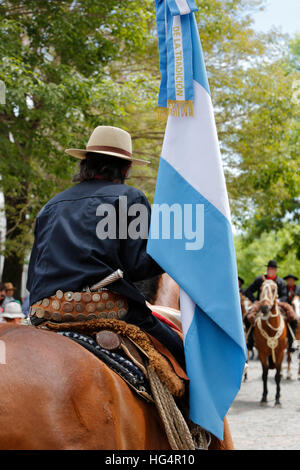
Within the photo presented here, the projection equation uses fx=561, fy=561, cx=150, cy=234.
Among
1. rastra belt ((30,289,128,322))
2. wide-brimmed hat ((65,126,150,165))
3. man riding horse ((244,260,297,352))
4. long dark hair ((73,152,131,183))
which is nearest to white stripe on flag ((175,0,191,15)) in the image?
wide-brimmed hat ((65,126,150,165))

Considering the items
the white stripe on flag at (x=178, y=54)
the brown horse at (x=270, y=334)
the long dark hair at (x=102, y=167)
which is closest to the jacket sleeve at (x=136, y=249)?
the long dark hair at (x=102, y=167)

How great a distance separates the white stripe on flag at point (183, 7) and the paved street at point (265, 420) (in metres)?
5.25

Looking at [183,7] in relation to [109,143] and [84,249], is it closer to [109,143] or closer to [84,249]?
[109,143]

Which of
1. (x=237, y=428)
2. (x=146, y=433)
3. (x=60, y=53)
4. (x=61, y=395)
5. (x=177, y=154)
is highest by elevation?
(x=60, y=53)

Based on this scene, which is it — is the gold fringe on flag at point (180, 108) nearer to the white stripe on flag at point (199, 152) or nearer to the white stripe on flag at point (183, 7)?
the white stripe on flag at point (199, 152)

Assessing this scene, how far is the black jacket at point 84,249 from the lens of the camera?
2.66 m

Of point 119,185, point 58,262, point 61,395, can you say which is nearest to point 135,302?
point 58,262

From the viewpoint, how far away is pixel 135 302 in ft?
9.01

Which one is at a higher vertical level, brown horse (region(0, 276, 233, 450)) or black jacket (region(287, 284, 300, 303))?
brown horse (region(0, 276, 233, 450))

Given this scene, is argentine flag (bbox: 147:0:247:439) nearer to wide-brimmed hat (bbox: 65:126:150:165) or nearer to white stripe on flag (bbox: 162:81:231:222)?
white stripe on flag (bbox: 162:81:231:222)

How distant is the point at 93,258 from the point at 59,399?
78 cm

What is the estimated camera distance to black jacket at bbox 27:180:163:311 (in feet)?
8.73

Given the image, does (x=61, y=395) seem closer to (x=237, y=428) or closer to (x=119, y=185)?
(x=119, y=185)

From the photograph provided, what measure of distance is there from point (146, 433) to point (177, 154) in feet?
4.68
